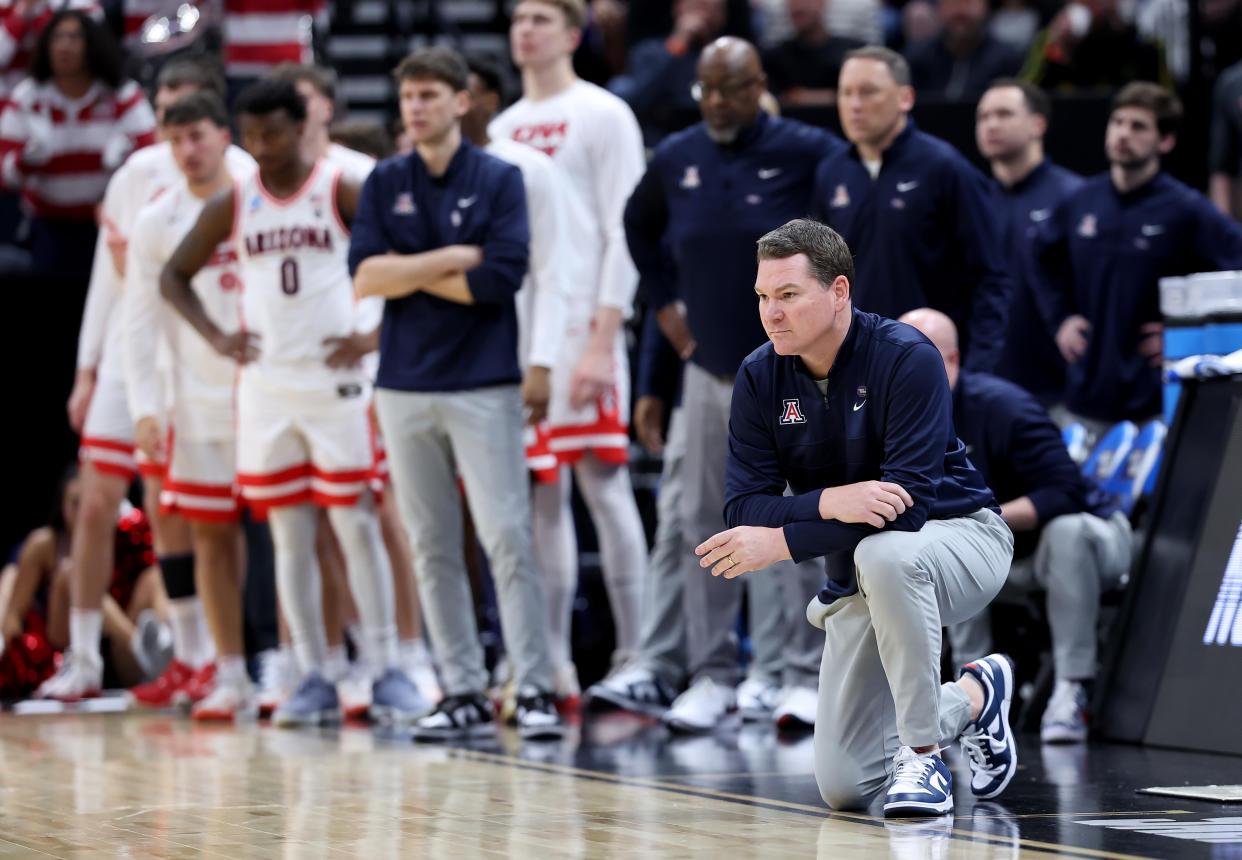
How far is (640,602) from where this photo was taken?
7.26m

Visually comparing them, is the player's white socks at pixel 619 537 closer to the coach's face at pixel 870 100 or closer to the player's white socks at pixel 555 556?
the player's white socks at pixel 555 556

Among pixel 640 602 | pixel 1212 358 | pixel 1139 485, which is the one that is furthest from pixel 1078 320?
pixel 640 602

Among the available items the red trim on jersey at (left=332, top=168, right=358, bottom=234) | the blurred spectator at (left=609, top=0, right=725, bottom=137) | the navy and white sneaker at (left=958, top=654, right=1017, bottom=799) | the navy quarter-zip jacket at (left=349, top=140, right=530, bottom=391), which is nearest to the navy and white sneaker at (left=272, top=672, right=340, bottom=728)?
the navy quarter-zip jacket at (left=349, top=140, right=530, bottom=391)

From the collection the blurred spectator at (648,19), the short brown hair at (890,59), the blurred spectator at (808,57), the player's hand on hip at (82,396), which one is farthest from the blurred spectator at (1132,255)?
the blurred spectator at (648,19)

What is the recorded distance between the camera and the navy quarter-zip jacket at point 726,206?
634 centimetres

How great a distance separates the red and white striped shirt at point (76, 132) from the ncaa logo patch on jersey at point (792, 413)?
5.89 m

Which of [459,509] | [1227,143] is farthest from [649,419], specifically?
[1227,143]

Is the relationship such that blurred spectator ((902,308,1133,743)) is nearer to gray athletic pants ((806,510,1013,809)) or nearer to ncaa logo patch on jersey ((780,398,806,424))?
gray athletic pants ((806,510,1013,809))

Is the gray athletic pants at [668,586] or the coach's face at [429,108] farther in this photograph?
the gray athletic pants at [668,586]

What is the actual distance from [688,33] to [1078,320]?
3.84 meters

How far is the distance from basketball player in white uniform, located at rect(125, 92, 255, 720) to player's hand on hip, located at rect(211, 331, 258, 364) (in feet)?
0.85

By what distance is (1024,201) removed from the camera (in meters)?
7.82

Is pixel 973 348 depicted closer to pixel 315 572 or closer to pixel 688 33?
pixel 315 572

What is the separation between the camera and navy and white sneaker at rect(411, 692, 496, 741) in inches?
242
